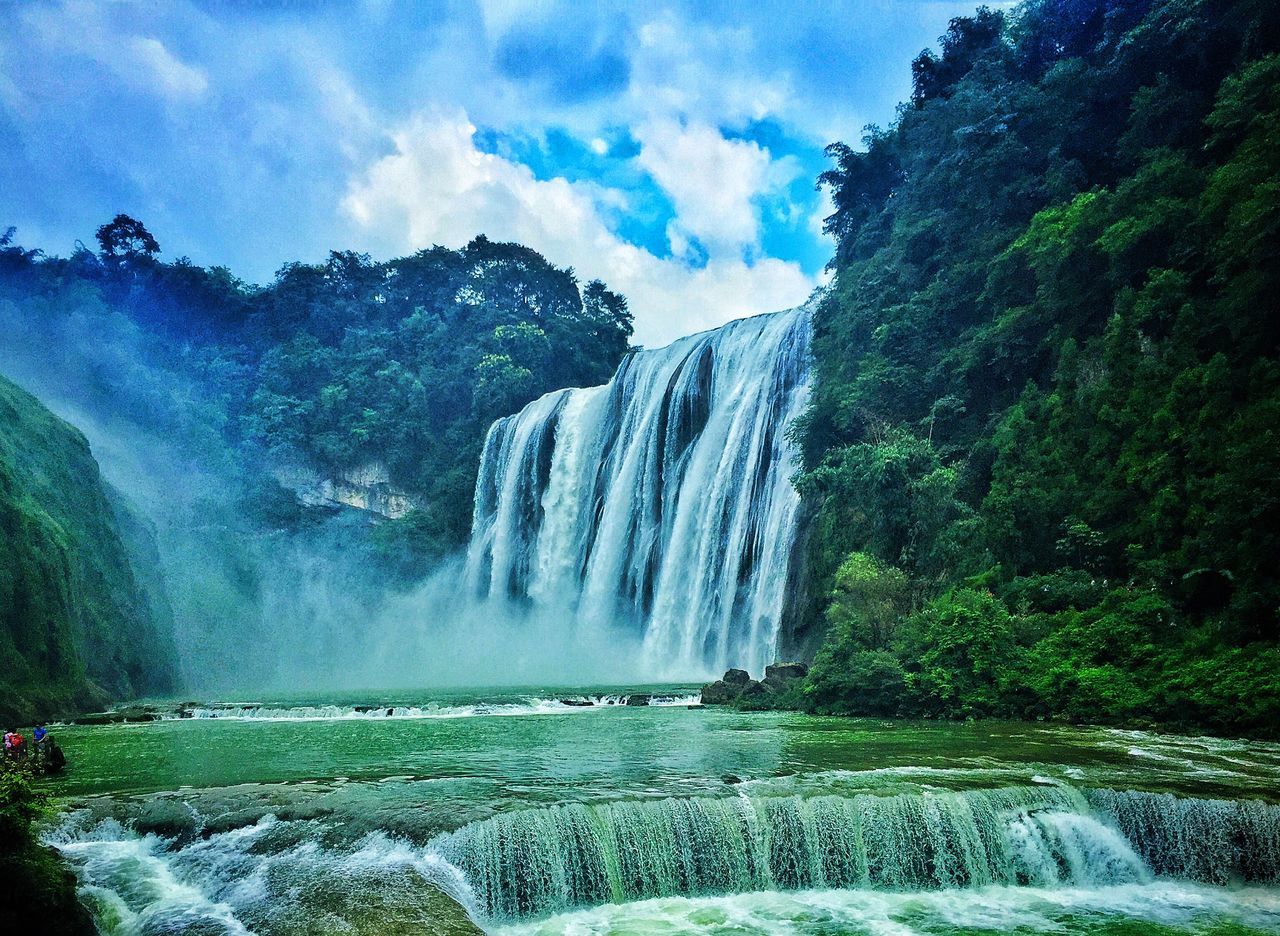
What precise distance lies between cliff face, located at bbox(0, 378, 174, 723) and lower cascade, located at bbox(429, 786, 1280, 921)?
50.2 feet

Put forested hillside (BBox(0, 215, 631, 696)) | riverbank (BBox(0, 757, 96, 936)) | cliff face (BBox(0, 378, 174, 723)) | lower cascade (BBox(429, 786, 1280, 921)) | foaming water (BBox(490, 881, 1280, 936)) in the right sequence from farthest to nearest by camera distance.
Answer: forested hillside (BBox(0, 215, 631, 696)) → cliff face (BBox(0, 378, 174, 723)) → lower cascade (BBox(429, 786, 1280, 921)) → foaming water (BBox(490, 881, 1280, 936)) → riverbank (BBox(0, 757, 96, 936))

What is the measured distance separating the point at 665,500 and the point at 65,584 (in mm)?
19388

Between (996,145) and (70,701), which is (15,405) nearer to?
(70,701)

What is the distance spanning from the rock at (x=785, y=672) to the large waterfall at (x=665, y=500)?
4.37 meters

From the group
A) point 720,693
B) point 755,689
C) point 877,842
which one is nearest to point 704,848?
point 877,842

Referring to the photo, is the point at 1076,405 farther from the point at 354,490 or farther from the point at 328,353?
the point at 328,353

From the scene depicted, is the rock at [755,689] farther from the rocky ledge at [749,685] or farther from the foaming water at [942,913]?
the foaming water at [942,913]

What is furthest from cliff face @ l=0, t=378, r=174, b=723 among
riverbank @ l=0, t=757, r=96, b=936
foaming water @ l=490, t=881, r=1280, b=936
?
foaming water @ l=490, t=881, r=1280, b=936

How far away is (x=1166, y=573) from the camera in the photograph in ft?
48.0

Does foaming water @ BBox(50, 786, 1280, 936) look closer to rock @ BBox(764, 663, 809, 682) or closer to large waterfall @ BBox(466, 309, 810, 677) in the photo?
rock @ BBox(764, 663, 809, 682)

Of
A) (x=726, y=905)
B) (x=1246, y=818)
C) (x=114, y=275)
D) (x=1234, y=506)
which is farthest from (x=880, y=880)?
(x=114, y=275)

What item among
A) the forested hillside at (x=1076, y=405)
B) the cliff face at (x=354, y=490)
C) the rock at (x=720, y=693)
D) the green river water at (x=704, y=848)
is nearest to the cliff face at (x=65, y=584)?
the green river water at (x=704, y=848)

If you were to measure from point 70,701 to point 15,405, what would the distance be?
431 inches

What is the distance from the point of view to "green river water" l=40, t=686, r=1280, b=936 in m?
7.57
